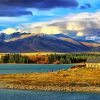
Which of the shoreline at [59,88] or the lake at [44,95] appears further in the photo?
the shoreline at [59,88]

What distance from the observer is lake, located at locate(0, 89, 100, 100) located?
75875mm

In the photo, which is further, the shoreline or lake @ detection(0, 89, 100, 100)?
the shoreline

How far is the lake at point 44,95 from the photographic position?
75.9 metres

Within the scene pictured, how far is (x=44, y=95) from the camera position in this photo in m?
79.7

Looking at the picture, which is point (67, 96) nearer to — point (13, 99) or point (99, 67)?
point (13, 99)

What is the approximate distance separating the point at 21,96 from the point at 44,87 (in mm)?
11581

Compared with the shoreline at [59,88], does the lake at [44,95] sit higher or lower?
lower

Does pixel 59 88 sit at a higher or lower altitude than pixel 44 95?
higher

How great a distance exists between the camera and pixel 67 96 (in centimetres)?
7788

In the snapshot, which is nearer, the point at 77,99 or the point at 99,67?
the point at 77,99

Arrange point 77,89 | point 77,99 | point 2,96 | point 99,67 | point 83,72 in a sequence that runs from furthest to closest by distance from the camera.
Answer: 1. point 99,67
2. point 83,72
3. point 77,89
4. point 2,96
5. point 77,99

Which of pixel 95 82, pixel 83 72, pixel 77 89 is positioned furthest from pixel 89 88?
pixel 83 72

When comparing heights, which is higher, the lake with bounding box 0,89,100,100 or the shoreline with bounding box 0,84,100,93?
the shoreline with bounding box 0,84,100,93

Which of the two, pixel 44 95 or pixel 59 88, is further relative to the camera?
pixel 59 88
